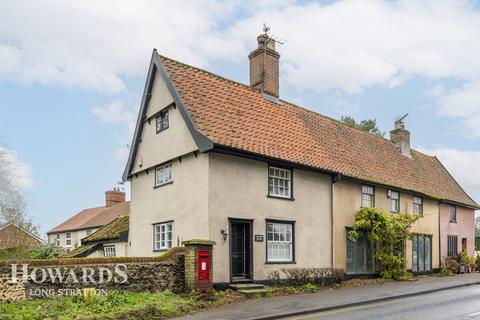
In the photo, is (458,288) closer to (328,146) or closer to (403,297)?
(403,297)

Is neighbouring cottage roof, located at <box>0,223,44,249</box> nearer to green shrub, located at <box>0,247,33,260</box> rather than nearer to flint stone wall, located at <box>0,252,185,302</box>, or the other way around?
green shrub, located at <box>0,247,33,260</box>

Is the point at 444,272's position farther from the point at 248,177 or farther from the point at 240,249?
the point at 248,177

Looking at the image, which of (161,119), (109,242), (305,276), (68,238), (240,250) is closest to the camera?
(240,250)

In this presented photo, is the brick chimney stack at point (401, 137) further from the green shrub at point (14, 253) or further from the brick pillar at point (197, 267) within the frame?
the green shrub at point (14, 253)

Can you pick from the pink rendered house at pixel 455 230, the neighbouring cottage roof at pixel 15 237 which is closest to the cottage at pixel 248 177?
the pink rendered house at pixel 455 230

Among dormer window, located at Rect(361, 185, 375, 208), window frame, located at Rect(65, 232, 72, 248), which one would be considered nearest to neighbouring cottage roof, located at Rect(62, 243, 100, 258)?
dormer window, located at Rect(361, 185, 375, 208)

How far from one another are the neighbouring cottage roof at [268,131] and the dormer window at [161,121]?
130 cm

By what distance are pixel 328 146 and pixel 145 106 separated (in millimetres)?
9043

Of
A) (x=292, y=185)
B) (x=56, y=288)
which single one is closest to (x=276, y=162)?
(x=292, y=185)

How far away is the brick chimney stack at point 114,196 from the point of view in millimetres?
52594

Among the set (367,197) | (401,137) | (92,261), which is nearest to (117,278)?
(92,261)

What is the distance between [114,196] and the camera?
52625 millimetres

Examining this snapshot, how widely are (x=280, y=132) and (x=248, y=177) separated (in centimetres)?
370

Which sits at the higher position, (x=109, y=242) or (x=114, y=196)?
(x=114, y=196)
